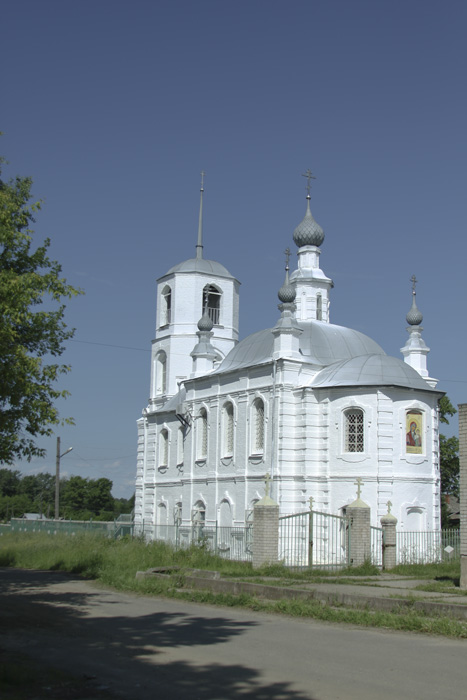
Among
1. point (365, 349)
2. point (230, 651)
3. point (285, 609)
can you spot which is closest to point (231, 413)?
point (365, 349)

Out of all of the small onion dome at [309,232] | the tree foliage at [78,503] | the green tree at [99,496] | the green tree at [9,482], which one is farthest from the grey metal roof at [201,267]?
the green tree at [9,482]

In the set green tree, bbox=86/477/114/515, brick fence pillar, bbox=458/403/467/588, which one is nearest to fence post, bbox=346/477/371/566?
brick fence pillar, bbox=458/403/467/588

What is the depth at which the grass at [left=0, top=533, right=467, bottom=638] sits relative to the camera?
12148 mm

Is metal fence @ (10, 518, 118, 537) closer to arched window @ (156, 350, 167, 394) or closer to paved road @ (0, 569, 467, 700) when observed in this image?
arched window @ (156, 350, 167, 394)

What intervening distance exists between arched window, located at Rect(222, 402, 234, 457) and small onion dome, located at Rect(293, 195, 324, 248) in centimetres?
913

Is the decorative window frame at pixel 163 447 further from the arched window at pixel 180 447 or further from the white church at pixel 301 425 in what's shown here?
the arched window at pixel 180 447

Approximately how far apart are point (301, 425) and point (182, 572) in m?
13.2

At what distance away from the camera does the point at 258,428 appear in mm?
32125

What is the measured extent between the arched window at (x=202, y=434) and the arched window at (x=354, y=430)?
8.12 m

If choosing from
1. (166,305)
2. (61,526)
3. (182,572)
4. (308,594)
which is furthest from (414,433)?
(166,305)

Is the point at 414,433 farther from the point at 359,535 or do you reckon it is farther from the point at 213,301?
the point at 213,301

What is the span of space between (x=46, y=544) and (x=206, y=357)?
45.2ft

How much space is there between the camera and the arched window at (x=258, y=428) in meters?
32.0

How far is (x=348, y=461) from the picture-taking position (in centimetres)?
2931
